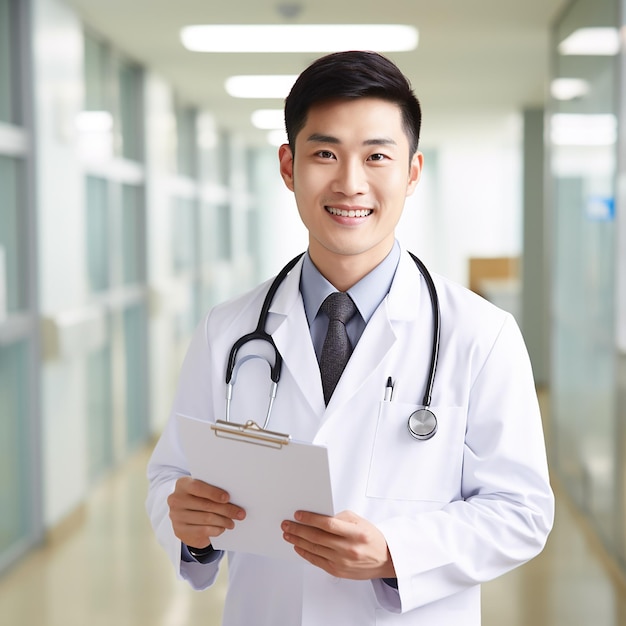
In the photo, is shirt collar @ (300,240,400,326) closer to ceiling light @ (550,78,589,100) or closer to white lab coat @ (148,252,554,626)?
white lab coat @ (148,252,554,626)

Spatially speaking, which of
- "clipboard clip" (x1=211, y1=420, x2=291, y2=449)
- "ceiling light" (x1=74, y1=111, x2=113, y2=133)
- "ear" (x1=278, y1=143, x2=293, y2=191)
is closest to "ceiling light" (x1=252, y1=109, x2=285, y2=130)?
"ceiling light" (x1=74, y1=111, x2=113, y2=133)

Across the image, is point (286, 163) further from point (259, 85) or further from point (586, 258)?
point (259, 85)

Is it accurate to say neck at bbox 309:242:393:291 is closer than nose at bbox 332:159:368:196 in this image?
No

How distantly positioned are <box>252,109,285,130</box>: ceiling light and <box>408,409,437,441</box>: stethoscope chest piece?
25.2 ft

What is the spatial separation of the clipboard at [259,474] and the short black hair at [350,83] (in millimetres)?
488

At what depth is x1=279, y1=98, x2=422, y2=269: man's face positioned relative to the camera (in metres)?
1.37

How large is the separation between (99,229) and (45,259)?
1.29 metres

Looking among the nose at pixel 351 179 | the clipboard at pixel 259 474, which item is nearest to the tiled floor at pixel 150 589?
the clipboard at pixel 259 474

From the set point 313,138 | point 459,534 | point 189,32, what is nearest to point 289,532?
point 459,534

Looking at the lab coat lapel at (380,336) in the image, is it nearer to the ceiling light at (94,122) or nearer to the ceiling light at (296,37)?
the ceiling light at (94,122)

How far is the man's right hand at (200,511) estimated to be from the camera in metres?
1.33

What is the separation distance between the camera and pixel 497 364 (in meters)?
1.40

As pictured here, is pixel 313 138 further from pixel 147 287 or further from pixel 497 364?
pixel 147 287

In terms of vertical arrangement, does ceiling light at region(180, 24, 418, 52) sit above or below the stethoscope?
above
